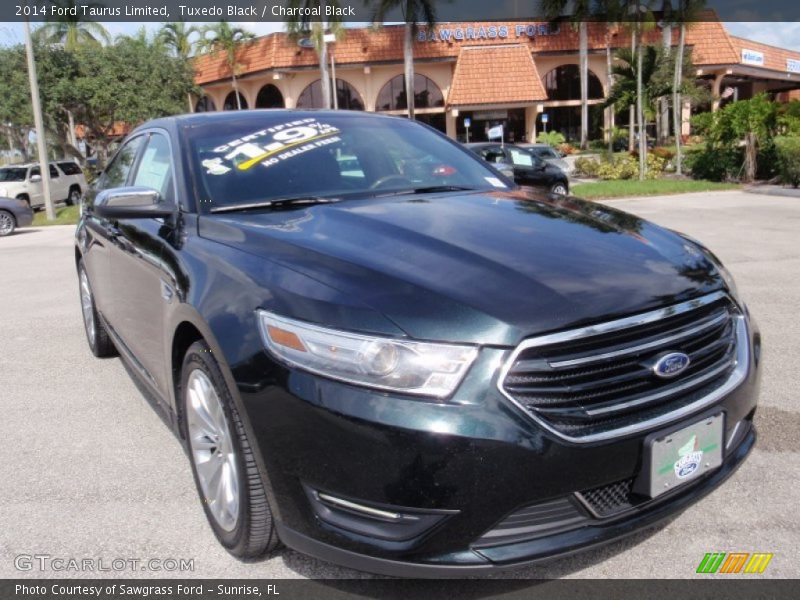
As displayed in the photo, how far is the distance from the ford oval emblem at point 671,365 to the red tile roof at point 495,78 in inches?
1680

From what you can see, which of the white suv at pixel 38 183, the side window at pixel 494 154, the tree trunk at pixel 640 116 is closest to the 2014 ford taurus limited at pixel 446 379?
the side window at pixel 494 154

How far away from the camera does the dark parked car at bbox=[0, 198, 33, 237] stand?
53.0 ft

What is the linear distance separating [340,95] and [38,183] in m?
26.3

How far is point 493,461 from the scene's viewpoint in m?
1.92

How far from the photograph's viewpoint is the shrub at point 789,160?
1844 cm

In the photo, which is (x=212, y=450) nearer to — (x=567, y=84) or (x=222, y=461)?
(x=222, y=461)

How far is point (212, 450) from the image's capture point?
265 cm

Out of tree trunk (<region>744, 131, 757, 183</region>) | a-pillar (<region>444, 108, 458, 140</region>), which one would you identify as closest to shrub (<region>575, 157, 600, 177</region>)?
tree trunk (<region>744, 131, 757, 183</region>)

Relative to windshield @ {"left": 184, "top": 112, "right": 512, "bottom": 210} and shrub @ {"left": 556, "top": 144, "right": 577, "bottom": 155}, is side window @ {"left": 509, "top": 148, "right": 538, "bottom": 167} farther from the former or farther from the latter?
shrub @ {"left": 556, "top": 144, "right": 577, "bottom": 155}

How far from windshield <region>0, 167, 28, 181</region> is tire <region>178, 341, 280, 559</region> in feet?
79.4

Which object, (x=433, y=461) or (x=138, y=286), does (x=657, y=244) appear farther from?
(x=138, y=286)

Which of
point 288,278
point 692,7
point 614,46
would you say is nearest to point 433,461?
point 288,278

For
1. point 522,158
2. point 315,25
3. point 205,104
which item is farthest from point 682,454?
point 205,104

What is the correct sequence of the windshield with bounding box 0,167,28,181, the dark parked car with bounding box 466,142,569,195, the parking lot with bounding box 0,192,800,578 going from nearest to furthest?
the parking lot with bounding box 0,192,800,578 → the dark parked car with bounding box 466,142,569,195 → the windshield with bounding box 0,167,28,181
